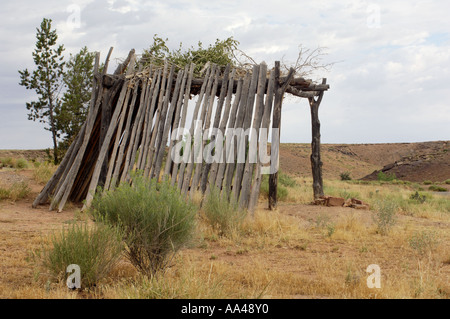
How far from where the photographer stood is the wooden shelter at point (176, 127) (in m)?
8.38

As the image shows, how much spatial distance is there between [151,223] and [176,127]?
5.09 metres

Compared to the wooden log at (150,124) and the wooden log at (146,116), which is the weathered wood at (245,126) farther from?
the wooden log at (146,116)

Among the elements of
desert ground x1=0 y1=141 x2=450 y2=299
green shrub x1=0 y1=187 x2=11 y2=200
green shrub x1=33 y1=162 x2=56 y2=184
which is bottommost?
desert ground x1=0 y1=141 x2=450 y2=299

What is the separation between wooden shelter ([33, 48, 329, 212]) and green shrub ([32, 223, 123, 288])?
11.7 feet

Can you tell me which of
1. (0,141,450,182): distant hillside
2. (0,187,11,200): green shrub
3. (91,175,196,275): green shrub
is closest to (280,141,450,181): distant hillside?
(0,141,450,182): distant hillside

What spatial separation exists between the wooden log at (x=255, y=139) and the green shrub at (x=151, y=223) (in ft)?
11.2

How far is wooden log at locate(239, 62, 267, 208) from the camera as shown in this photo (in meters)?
8.07

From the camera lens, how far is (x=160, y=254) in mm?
4566

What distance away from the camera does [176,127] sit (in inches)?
371

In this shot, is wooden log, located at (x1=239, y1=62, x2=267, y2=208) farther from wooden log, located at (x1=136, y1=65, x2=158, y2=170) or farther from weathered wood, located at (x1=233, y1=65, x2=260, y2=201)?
wooden log, located at (x1=136, y1=65, x2=158, y2=170)

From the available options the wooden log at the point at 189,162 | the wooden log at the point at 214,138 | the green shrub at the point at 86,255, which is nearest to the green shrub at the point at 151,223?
the green shrub at the point at 86,255

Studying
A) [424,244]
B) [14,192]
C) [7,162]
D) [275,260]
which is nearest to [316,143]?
[424,244]
